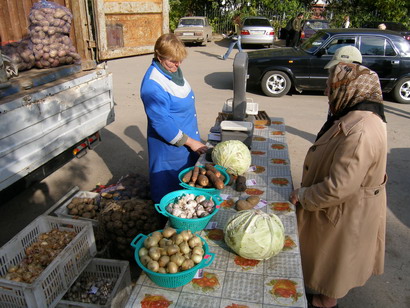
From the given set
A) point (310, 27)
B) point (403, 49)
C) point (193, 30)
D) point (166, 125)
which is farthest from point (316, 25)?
point (166, 125)

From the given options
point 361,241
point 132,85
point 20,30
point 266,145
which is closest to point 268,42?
point 132,85

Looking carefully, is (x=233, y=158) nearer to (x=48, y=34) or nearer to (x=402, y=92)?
(x=48, y=34)

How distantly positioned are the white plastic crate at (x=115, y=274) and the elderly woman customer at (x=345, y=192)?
1.48m

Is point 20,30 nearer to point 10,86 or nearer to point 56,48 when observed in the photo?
point 56,48

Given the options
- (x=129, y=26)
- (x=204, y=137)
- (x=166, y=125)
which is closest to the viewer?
(x=166, y=125)

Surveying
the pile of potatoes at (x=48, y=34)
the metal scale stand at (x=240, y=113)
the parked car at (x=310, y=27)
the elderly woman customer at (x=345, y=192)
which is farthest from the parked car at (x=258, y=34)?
the elderly woman customer at (x=345, y=192)

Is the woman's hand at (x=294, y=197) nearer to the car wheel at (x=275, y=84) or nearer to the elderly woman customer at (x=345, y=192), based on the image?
the elderly woman customer at (x=345, y=192)

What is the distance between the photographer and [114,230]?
3.31 metres

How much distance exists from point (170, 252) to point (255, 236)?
18.4 inches

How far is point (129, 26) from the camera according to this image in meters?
6.32

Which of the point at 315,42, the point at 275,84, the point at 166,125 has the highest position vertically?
the point at 315,42

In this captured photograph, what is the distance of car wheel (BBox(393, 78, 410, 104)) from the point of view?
29.1 ft

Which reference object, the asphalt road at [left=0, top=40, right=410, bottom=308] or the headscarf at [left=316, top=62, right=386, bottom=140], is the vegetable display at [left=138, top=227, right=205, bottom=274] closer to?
the headscarf at [left=316, top=62, right=386, bottom=140]

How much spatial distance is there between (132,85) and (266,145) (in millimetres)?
7907
